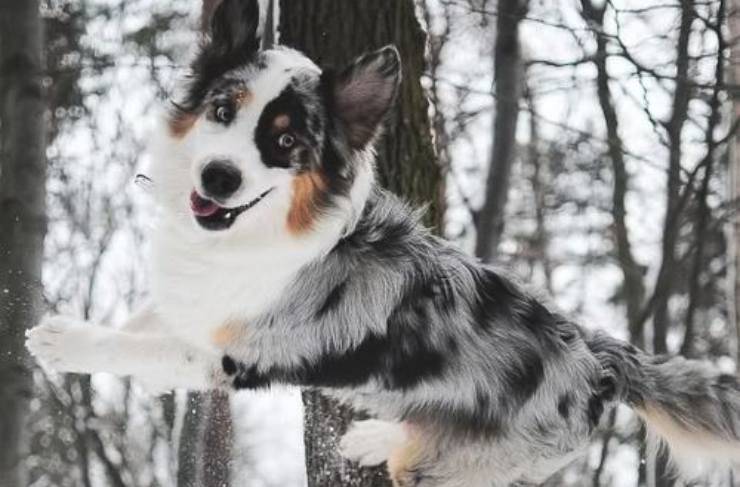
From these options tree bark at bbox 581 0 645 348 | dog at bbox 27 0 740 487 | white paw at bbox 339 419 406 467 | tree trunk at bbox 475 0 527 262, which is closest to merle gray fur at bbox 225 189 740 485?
dog at bbox 27 0 740 487

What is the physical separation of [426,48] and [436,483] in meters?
2.59

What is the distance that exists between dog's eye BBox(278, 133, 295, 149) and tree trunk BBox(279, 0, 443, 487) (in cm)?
163

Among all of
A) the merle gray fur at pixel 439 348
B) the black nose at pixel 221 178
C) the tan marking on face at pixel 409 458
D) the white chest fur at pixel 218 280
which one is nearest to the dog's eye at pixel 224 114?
the black nose at pixel 221 178

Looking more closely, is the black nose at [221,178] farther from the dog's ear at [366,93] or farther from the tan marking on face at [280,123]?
the dog's ear at [366,93]

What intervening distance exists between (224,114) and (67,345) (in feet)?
3.79

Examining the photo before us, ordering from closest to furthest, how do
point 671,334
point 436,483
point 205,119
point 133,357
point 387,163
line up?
point 205,119 < point 133,357 < point 436,483 < point 387,163 < point 671,334

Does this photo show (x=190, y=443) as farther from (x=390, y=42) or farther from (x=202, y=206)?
(x=202, y=206)

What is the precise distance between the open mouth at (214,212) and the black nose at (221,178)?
11 centimetres

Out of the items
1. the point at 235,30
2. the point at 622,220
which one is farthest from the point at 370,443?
the point at 622,220

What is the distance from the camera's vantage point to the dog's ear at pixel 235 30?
4238mm

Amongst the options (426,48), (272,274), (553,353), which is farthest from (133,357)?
(426,48)

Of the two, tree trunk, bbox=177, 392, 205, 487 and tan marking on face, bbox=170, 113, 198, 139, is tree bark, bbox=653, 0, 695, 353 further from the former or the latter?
tan marking on face, bbox=170, 113, 198, 139

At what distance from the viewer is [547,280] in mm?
15672

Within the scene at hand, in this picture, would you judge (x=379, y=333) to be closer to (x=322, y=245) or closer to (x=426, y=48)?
(x=322, y=245)
